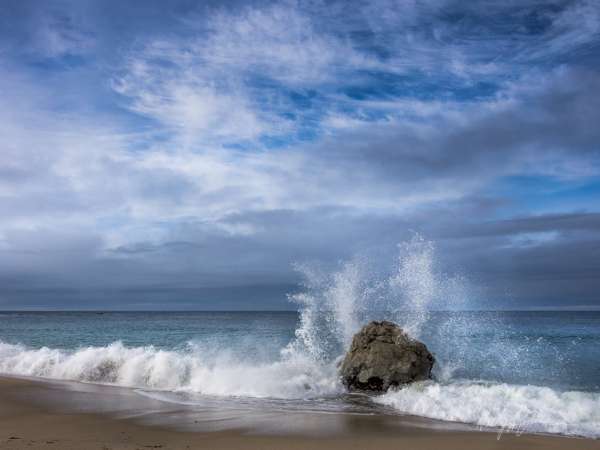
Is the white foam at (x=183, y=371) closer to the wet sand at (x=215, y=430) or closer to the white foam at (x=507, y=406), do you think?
the wet sand at (x=215, y=430)

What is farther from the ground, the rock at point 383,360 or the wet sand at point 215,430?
the rock at point 383,360

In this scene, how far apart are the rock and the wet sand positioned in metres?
3.27

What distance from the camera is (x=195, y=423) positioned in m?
11.1

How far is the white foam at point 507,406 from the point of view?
1114 centimetres

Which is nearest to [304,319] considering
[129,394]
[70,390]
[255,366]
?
[255,366]

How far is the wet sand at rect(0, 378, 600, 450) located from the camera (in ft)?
30.2

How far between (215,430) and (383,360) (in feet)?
22.8

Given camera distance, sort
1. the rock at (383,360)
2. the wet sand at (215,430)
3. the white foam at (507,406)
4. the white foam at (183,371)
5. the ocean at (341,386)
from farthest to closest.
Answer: the white foam at (183,371)
the rock at (383,360)
the ocean at (341,386)
the white foam at (507,406)
the wet sand at (215,430)

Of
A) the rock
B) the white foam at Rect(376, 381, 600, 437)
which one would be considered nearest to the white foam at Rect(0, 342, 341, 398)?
the rock

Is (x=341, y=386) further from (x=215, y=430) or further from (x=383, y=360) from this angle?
(x=215, y=430)

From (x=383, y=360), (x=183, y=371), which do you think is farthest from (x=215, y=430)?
(x=183, y=371)

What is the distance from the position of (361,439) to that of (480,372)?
11.6 m

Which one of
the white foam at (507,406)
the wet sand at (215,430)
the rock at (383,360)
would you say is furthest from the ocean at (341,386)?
the wet sand at (215,430)

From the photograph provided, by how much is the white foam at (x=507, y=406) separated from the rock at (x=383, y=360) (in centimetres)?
107
